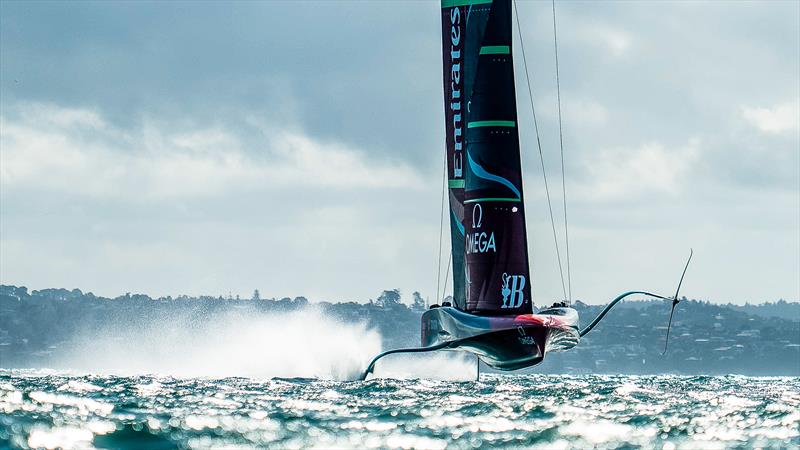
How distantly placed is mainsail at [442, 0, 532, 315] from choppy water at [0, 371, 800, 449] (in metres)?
3.59

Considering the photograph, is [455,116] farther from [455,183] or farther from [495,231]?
[495,231]

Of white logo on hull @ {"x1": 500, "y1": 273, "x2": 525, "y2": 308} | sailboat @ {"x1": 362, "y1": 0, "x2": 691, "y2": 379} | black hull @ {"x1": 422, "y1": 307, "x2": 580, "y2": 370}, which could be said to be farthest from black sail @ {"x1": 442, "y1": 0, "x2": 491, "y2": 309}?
white logo on hull @ {"x1": 500, "y1": 273, "x2": 525, "y2": 308}

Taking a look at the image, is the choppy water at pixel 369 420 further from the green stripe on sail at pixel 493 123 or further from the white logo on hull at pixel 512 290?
the green stripe on sail at pixel 493 123

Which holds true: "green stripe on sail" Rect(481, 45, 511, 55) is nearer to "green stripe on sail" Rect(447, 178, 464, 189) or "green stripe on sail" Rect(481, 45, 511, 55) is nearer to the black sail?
the black sail

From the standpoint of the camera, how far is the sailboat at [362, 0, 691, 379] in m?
40.8

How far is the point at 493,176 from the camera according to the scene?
4175 cm

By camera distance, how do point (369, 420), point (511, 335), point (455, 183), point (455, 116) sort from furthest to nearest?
point (455, 183), point (455, 116), point (511, 335), point (369, 420)

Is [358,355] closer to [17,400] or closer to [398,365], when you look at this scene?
[398,365]

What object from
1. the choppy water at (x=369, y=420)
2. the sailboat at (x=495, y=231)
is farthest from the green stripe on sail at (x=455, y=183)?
the choppy water at (x=369, y=420)

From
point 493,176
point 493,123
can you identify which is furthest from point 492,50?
point 493,176

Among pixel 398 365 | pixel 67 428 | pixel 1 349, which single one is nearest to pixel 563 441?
pixel 67 428

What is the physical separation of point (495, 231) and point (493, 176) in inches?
55.9

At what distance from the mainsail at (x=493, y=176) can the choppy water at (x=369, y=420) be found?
3586 millimetres

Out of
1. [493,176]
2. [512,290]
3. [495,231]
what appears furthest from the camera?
[493,176]
